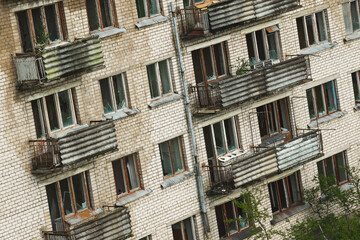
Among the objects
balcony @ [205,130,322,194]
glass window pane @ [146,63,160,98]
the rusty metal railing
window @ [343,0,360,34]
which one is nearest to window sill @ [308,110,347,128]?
balcony @ [205,130,322,194]

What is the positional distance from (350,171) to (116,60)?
13.1 meters

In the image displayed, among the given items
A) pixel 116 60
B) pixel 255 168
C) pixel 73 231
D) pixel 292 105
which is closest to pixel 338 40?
pixel 292 105

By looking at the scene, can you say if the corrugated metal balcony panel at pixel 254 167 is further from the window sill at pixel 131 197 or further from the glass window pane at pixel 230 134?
the window sill at pixel 131 197

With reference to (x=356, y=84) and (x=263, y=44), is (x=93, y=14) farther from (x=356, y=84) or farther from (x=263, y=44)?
(x=356, y=84)

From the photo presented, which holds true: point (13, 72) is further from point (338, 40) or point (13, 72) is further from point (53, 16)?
point (338, 40)

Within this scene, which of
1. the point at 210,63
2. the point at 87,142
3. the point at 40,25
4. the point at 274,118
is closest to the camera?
the point at 40,25

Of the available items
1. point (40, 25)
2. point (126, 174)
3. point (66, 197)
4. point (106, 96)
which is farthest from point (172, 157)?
point (40, 25)

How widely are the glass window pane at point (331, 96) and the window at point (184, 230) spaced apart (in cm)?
908

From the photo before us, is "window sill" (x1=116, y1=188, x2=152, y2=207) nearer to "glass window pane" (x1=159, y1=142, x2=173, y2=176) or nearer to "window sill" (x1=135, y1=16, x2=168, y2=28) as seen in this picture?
"glass window pane" (x1=159, y1=142, x2=173, y2=176)

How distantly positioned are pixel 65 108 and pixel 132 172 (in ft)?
12.8

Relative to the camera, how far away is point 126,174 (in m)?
40.0

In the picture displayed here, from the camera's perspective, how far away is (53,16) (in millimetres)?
37500

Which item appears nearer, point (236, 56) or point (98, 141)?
point (98, 141)

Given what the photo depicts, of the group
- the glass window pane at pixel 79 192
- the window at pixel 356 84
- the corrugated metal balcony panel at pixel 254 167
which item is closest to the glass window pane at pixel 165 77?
the corrugated metal balcony panel at pixel 254 167
